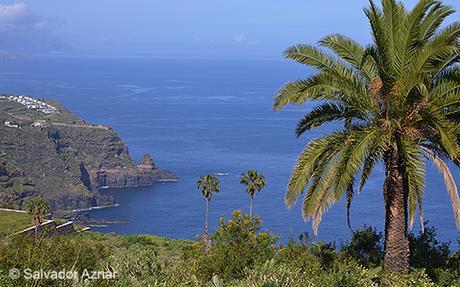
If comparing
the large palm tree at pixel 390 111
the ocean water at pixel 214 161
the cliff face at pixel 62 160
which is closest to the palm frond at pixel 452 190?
the large palm tree at pixel 390 111

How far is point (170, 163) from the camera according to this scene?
103 metres

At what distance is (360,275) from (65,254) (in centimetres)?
435

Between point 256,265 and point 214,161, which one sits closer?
point 256,265

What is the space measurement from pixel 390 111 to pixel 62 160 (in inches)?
4364

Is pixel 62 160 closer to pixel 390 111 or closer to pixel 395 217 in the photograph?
pixel 395 217

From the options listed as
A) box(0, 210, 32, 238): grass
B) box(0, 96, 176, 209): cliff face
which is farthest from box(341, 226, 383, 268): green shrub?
box(0, 96, 176, 209): cliff face

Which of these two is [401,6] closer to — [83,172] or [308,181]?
[308,181]

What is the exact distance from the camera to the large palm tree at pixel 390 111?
27.0 feet

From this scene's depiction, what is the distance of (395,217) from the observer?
865 centimetres

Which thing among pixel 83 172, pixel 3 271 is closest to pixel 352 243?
pixel 3 271

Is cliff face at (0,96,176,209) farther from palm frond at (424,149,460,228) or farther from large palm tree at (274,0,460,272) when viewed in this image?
palm frond at (424,149,460,228)

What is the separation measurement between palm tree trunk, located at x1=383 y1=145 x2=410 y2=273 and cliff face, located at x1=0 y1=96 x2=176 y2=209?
8563 centimetres

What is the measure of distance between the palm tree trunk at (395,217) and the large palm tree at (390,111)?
1cm

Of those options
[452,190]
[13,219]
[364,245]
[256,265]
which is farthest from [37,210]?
[452,190]
